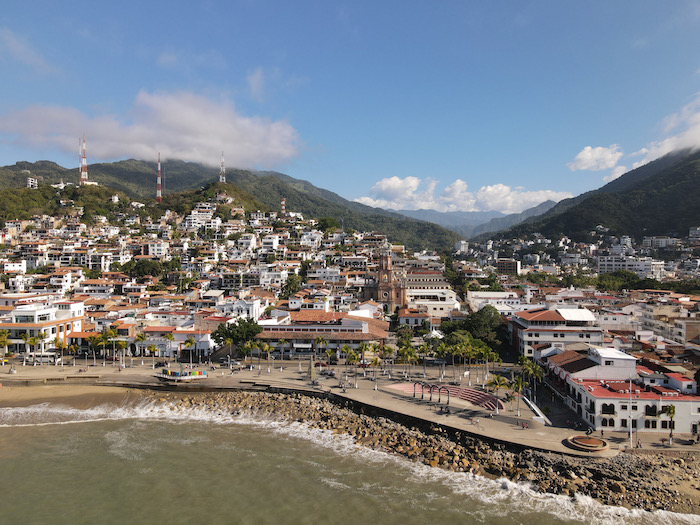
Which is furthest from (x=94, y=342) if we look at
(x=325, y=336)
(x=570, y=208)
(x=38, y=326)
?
(x=570, y=208)

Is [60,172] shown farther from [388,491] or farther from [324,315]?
[388,491]

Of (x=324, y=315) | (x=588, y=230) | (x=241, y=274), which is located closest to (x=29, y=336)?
(x=324, y=315)

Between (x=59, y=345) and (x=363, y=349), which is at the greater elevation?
(x=59, y=345)

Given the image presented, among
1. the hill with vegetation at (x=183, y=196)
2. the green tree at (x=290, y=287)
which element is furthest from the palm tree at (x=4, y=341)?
the hill with vegetation at (x=183, y=196)

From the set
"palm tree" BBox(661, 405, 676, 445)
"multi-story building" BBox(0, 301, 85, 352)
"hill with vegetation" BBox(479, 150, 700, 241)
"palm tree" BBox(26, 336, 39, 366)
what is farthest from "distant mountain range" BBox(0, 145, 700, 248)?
"palm tree" BBox(661, 405, 676, 445)

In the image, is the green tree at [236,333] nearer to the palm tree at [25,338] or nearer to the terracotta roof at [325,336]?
the terracotta roof at [325,336]

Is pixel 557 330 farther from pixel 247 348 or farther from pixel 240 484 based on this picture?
pixel 240 484
